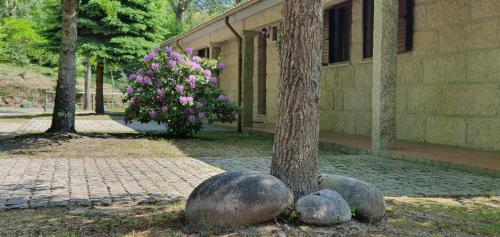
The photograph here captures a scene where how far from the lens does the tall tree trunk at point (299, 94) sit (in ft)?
13.5

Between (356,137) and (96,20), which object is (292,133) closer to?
(356,137)

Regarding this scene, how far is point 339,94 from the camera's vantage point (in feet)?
41.0

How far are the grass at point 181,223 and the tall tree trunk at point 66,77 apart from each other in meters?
6.56

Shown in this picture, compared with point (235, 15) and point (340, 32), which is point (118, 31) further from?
point (340, 32)

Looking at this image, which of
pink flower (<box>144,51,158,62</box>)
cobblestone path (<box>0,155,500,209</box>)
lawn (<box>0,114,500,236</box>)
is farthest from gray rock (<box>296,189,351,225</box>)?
pink flower (<box>144,51,158,62</box>)

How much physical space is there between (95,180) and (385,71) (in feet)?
15.6

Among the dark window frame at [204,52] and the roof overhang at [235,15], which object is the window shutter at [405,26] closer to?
the roof overhang at [235,15]

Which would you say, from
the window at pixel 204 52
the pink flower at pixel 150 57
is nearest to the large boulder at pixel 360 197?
the pink flower at pixel 150 57

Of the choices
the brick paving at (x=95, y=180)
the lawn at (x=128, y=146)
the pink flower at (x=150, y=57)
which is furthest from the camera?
the pink flower at (x=150, y=57)

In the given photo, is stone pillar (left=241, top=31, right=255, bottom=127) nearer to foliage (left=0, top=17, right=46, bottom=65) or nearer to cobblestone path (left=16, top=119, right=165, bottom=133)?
cobblestone path (left=16, top=119, right=165, bottom=133)

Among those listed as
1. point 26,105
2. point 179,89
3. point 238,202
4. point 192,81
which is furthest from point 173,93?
point 26,105

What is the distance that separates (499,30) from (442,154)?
209 centimetres

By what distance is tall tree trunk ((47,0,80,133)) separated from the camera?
10773 millimetres

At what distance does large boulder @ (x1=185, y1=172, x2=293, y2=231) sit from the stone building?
5086 mm
